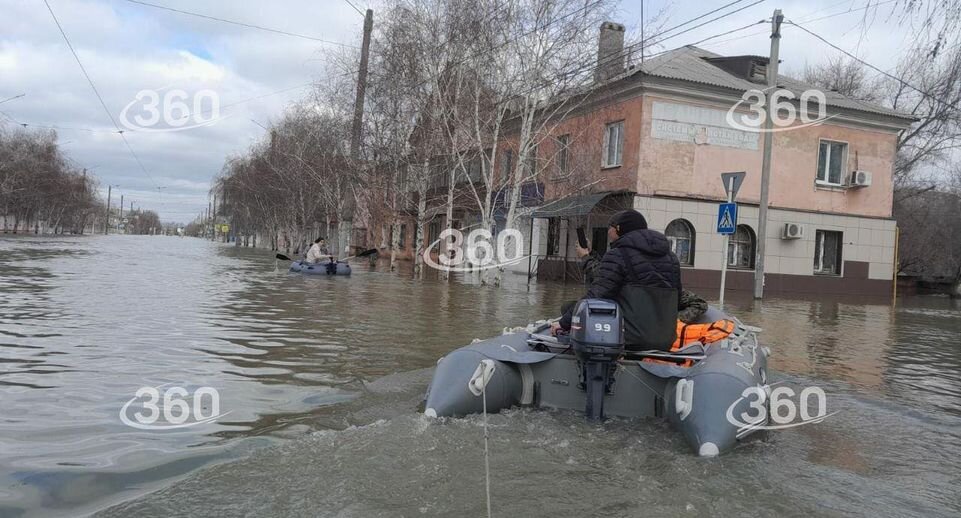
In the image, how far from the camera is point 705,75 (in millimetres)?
24094

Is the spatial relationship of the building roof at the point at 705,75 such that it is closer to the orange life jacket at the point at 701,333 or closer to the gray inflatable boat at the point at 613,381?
the orange life jacket at the point at 701,333

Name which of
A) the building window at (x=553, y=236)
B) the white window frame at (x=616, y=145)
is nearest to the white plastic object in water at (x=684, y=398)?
the white window frame at (x=616, y=145)

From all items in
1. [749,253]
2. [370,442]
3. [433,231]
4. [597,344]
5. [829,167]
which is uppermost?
[829,167]

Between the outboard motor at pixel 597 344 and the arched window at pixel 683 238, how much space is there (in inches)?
743

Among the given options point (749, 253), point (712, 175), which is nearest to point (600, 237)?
point (712, 175)

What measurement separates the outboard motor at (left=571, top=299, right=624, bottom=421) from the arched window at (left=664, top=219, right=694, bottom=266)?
18.9 m

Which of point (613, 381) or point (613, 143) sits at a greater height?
point (613, 143)

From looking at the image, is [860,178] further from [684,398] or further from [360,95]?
[684,398]

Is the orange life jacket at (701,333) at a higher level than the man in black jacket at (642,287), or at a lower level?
lower

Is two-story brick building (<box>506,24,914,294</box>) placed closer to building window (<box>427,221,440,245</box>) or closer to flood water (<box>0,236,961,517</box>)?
building window (<box>427,221,440,245</box>)

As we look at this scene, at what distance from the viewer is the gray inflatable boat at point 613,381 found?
15.8 feet

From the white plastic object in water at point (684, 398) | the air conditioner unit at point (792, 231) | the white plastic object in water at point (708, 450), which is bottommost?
the white plastic object in water at point (708, 450)

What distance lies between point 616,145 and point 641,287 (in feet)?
63.3

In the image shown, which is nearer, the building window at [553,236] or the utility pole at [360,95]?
the utility pole at [360,95]
